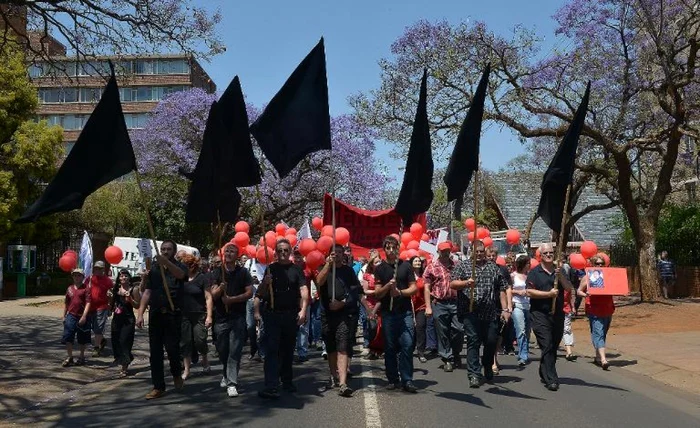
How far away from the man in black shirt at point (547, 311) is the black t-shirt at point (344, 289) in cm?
207

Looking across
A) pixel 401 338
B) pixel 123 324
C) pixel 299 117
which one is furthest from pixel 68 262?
pixel 401 338

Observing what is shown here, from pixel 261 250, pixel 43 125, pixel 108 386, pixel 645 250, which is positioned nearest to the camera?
pixel 108 386

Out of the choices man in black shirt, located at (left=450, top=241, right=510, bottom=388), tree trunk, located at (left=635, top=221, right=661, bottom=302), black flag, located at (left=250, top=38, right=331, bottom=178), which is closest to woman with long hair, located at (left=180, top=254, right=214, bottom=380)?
black flag, located at (left=250, top=38, right=331, bottom=178)

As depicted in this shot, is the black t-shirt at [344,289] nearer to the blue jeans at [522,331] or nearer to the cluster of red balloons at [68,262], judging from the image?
the blue jeans at [522,331]

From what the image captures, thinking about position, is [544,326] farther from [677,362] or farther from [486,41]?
[486,41]

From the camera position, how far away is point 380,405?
818 cm

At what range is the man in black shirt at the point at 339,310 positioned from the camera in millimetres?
8805

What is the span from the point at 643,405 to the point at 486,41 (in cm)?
1329

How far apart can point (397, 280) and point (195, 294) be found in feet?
9.00

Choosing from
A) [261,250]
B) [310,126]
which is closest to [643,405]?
[310,126]

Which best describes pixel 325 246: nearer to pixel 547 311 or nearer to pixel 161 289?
pixel 161 289

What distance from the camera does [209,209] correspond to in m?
9.31

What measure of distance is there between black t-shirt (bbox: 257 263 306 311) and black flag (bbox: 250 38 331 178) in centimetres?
114

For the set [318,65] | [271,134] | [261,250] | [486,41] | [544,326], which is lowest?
[544,326]
